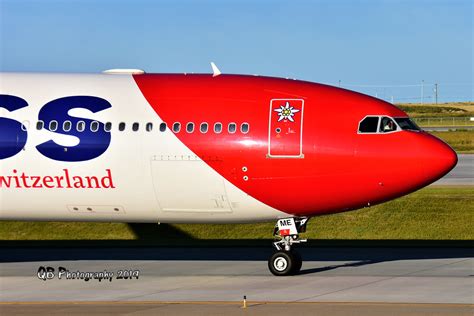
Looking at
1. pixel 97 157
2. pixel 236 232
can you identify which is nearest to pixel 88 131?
pixel 97 157

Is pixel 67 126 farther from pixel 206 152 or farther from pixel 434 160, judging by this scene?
pixel 434 160

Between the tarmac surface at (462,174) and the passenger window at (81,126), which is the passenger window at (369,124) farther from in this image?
the tarmac surface at (462,174)

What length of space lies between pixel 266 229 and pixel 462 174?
21555 mm

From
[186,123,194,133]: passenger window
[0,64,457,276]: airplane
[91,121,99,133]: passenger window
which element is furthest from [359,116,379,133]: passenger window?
[91,121,99,133]: passenger window

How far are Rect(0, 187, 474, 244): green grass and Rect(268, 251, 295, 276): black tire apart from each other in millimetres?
9441

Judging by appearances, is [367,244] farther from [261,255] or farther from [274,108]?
[274,108]

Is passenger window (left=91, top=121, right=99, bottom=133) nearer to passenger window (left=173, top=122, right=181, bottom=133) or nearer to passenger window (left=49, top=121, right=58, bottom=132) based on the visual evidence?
passenger window (left=49, top=121, right=58, bottom=132)

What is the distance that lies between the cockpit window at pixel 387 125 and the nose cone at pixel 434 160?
0.89 meters

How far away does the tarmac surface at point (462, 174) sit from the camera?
173 ft

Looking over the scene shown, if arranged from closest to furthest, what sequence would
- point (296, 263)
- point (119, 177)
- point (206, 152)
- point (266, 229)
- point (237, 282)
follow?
point (237, 282) < point (206, 152) < point (296, 263) < point (119, 177) < point (266, 229)

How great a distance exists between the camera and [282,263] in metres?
28.6

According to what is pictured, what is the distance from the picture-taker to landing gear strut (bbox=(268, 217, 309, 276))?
28578 mm

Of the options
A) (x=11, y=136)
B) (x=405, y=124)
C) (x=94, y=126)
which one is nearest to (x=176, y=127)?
(x=94, y=126)

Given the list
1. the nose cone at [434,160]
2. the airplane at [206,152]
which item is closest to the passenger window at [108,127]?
the airplane at [206,152]
